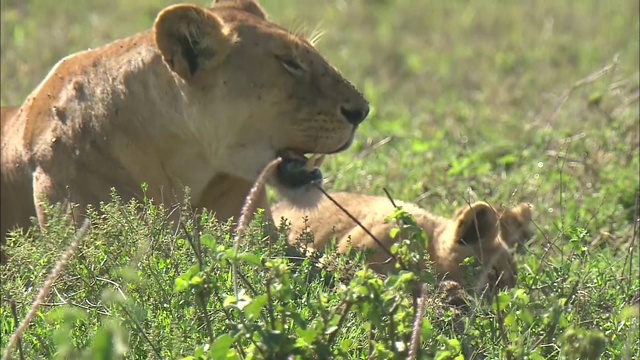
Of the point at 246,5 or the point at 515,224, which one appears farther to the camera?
the point at 515,224

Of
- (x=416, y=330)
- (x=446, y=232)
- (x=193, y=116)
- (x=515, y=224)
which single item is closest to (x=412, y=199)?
(x=446, y=232)

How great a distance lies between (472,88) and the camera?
9344 mm

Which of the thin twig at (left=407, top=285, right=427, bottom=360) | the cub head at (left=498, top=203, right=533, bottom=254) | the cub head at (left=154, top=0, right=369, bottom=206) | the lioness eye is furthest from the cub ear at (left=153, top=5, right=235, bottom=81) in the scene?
the thin twig at (left=407, top=285, right=427, bottom=360)

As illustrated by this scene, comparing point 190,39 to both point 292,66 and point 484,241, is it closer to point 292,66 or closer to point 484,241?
point 292,66

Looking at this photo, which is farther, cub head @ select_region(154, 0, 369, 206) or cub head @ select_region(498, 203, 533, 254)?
cub head @ select_region(498, 203, 533, 254)

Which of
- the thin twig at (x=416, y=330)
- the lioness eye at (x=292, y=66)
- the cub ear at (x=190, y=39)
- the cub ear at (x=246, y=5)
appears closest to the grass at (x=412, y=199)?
the thin twig at (x=416, y=330)

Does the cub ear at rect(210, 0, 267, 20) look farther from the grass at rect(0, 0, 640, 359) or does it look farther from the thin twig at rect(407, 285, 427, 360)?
the thin twig at rect(407, 285, 427, 360)

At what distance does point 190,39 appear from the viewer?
432cm

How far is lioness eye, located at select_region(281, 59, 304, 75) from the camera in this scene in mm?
4457

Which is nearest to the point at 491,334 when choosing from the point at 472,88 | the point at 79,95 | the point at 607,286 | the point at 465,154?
the point at 607,286

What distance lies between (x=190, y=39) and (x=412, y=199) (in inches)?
75.6

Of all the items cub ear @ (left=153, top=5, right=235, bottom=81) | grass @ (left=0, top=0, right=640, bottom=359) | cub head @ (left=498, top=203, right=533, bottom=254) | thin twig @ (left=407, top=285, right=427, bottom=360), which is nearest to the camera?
thin twig @ (left=407, top=285, right=427, bottom=360)

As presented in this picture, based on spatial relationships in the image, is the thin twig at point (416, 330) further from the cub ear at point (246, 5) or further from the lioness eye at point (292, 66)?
the cub ear at point (246, 5)

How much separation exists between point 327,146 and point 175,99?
54 cm
